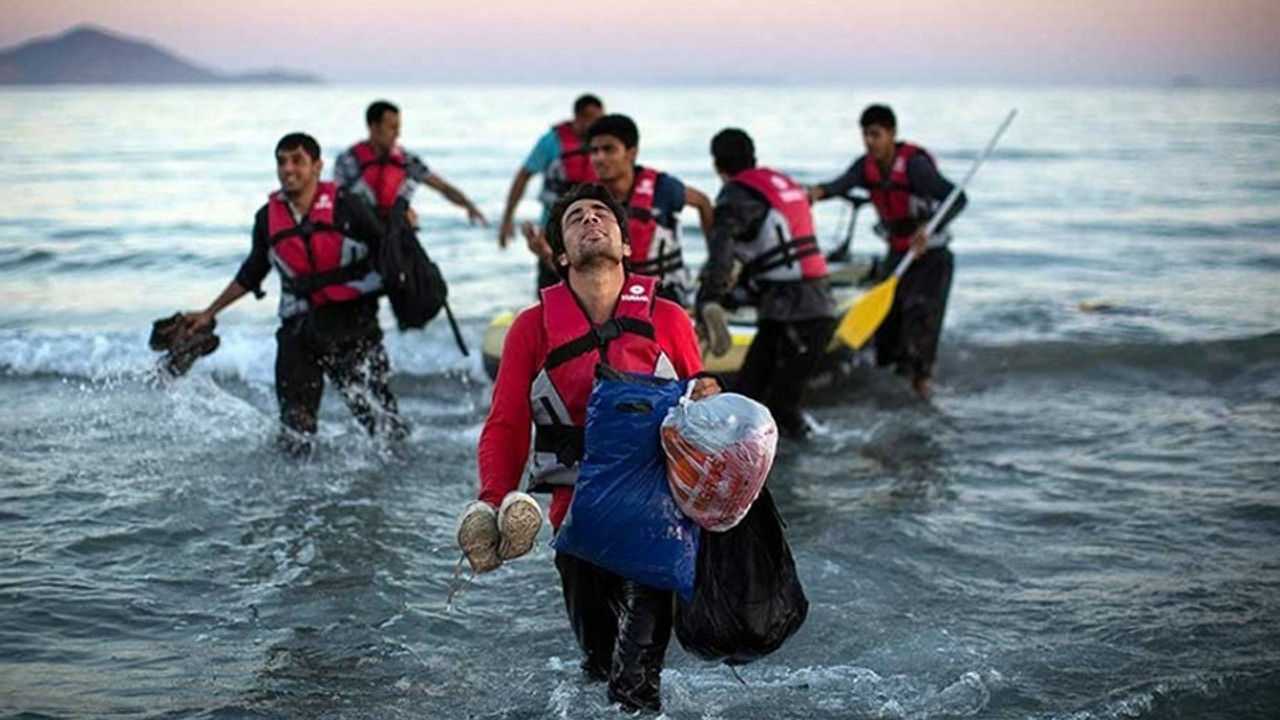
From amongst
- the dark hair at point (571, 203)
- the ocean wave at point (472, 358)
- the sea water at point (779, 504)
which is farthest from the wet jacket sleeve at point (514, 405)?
the ocean wave at point (472, 358)

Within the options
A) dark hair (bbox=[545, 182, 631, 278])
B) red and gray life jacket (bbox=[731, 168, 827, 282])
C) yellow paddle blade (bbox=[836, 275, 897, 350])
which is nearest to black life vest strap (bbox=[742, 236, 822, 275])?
red and gray life jacket (bbox=[731, 168, 827, 282])

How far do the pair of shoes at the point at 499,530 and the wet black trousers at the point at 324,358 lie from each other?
4147mm

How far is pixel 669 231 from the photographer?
782 cm

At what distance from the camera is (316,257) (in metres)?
7.63

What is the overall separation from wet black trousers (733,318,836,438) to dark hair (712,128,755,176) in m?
0.88

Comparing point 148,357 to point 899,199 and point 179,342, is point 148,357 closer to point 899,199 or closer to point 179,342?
point 179,342

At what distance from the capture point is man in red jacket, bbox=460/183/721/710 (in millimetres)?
4125

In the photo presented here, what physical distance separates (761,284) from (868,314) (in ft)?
6.79

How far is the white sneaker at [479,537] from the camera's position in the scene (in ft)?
12.6

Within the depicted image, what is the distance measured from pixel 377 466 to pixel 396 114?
2.91 m

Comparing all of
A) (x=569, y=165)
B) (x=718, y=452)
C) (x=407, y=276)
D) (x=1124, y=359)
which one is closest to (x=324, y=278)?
(x=407, y=276)

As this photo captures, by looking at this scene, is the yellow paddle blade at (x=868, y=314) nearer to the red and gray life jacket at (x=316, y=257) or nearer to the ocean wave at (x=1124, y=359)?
the ocean wave at (x=1124, y=359)

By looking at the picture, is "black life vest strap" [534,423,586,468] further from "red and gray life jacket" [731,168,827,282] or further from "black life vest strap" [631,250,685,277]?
"red and gray life jacket" [731,168,827,282]

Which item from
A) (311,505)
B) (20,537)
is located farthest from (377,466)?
(20,537)
